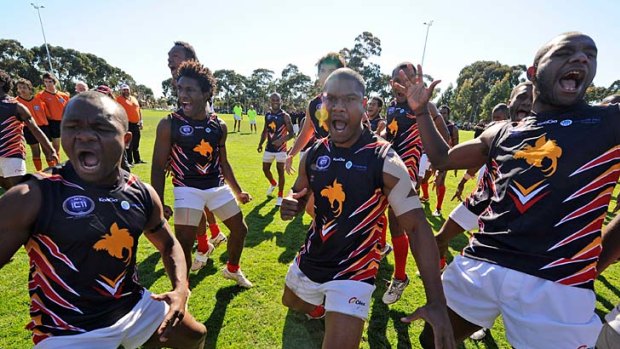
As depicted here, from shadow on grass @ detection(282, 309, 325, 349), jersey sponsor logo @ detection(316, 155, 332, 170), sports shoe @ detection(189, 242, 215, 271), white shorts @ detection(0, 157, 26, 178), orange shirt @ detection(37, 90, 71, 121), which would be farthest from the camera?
orange shirt @ detection(37, 90, 71, 121)

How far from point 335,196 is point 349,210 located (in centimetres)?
16

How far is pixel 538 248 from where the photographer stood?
6.48 ft

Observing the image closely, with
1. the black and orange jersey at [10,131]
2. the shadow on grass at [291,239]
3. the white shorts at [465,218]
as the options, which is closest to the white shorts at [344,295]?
the white shorts at [465,218]

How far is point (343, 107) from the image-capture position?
2434 millimetres

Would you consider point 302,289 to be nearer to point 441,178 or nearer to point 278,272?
point 278,272

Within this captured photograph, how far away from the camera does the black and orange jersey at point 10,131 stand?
5637 millimetres

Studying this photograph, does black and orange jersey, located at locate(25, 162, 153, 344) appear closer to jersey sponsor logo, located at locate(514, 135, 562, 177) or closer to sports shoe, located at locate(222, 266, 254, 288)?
sports shoe, located at locate(222, 266, 254, 288)

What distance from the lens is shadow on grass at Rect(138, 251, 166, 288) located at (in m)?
4.41

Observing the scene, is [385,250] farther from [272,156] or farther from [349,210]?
[272,156]

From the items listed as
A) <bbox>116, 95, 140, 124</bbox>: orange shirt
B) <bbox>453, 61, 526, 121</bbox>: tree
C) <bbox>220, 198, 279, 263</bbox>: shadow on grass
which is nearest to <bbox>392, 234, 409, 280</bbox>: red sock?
<bbox>220, 198, 279, 263</bbox>: shadow on grass

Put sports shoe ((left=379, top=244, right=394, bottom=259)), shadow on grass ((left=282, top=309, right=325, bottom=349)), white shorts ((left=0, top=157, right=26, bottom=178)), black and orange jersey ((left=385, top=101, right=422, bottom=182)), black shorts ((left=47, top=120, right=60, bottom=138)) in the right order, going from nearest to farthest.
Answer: shadow on grass ((left=282, top=309, right=325, bottom=349))
black and orange jersey ((left=385, top=101, right=422, bottom=182))
sports shoe ((left=379, top=244, right=394, bottom=259))
white shorts ((left=0, top=157, right=26, bottom=178))
black shorts ((left=47, top=120, right=60, bottom=138))

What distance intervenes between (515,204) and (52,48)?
8428cm

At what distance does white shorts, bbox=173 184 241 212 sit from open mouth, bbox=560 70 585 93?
355 cm

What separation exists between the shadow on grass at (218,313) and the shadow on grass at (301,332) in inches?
28.7
